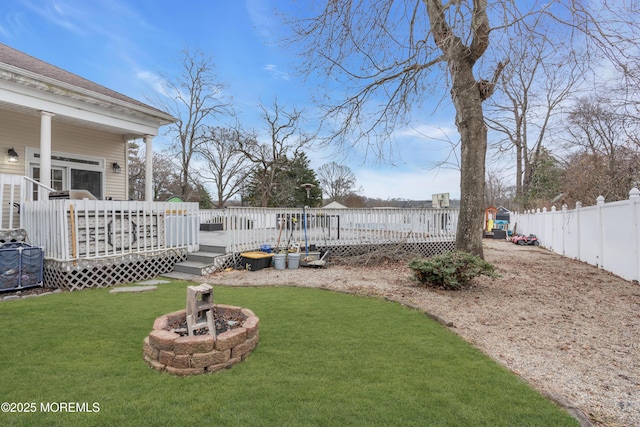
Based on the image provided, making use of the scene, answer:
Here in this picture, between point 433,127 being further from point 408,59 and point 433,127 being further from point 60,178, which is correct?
point 60,178

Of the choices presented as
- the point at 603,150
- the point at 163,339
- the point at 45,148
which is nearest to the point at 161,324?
the point at 163,339

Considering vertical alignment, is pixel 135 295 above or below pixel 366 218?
below

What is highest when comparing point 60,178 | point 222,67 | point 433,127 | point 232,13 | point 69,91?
point 222,67

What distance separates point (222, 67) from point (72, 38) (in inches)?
514

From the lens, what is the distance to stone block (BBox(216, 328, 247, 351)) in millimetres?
2738

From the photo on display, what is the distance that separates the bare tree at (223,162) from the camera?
81.1ft

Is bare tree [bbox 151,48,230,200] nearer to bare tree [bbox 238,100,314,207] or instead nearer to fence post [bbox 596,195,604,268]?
bare tree [bbox 238,100,314,207]

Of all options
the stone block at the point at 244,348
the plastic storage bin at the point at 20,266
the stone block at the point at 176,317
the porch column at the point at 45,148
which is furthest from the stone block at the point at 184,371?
the porch column at the point at 45,148

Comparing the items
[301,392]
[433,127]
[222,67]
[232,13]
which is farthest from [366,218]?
[222,67]

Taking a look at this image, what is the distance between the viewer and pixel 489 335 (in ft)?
12.2

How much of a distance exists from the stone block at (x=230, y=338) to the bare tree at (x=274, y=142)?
21952 mm

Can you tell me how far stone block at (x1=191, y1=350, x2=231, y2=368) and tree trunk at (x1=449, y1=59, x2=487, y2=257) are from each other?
238 inches

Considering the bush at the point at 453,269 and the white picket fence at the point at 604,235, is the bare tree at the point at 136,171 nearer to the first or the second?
the bush at the point at 453,269

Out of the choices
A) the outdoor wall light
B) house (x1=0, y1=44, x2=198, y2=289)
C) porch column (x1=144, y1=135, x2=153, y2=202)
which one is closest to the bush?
house (x1=0, y1=44, x2=198, y2=289)
